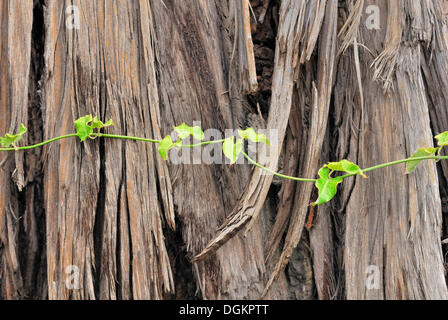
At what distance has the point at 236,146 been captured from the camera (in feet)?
2.88

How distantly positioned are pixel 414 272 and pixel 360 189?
218mm

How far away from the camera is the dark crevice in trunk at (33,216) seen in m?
1.00

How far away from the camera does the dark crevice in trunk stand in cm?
100

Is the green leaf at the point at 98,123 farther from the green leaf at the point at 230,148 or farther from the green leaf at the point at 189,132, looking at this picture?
the green leaf at the point at 230,148

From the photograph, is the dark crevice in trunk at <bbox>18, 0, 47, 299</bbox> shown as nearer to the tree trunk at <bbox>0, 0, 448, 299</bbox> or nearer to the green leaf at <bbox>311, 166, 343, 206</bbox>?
the tree trunk at <bbox>0, 0, 448, 299</bbox>

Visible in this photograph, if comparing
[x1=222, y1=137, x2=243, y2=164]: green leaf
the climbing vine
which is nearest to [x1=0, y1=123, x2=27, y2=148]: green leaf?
the climbing vine

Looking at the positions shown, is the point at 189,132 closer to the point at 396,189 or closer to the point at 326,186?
the point at 326,186

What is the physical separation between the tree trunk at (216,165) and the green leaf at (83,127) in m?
0.03

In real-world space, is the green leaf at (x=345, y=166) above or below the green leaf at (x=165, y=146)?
below

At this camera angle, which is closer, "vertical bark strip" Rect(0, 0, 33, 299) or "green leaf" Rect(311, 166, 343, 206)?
"green leaf" Rect(311, 166, 343, 206)

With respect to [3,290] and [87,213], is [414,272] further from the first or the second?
[3,290]

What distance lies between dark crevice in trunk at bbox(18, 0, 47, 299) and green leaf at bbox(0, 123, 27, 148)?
5cm

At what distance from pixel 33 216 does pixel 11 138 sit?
0.20 meters

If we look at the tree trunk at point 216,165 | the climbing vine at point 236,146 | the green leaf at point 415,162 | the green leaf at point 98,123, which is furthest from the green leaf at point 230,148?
the green leaf at point 415,162
